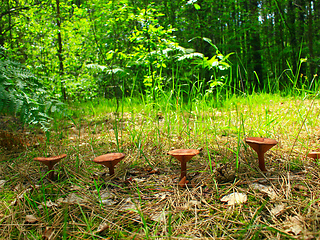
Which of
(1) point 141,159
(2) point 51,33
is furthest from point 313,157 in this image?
(2) point 51,33

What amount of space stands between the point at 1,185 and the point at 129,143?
3.76 ft

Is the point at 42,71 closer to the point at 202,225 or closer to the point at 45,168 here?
the point at 45,168

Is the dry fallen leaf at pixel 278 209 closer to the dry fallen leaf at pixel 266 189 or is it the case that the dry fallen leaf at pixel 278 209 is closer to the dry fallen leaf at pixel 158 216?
the dry fallen leaf at pixel 266 189

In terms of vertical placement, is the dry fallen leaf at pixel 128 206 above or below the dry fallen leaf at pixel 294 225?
below

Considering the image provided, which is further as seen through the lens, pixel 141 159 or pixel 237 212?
pixel 141 159

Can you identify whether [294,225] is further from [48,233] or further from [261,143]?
[48,233]

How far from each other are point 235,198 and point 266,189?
23 centimetres

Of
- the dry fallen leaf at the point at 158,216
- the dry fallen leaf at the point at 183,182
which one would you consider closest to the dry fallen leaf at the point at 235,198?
the dry fallen leaf at the point at 183,182

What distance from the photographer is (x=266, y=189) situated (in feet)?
4.05

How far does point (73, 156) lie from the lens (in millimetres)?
1896

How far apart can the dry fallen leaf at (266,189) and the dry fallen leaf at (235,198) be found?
0.40ft

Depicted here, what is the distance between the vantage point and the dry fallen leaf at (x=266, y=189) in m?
1.16

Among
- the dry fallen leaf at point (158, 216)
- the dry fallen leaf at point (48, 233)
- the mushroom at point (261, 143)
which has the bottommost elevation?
the dry fallen leaf at point (158, 216)

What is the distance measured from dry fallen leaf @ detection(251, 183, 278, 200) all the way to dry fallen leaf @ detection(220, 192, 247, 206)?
122mm
